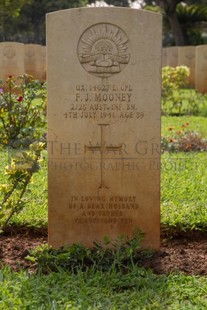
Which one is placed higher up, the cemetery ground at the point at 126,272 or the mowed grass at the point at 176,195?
Result: the mowed grass at the point at 176,195

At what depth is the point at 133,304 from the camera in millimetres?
2824

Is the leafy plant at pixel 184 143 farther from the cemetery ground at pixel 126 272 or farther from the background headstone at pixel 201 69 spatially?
the background headstone at pixel 201 69

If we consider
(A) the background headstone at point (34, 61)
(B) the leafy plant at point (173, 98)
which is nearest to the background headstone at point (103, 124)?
(B) the leafy plant at point (173, 98)

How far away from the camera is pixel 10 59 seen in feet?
43.9

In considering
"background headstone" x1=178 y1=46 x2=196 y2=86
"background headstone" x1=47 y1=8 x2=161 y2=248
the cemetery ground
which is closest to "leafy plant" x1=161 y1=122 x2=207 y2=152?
the cemetery ground

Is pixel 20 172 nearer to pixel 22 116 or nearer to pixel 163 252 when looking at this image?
pixel 163 252

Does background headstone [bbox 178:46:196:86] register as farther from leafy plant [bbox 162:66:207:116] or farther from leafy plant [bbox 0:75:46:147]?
leafy plant [bbox 0:75:46:147]

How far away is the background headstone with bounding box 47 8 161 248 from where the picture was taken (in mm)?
3475

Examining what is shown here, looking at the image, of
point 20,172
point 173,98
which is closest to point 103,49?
point 20,172

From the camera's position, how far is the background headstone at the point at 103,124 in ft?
11.4

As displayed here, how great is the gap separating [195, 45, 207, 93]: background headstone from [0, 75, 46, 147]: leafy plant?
8284 mm

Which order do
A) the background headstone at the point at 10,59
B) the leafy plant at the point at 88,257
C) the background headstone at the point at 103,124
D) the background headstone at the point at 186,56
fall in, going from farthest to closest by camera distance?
1. the background headstone at the point at 186,56
2. the background headstone at the point at 10,59
3. the background headstone at the point at 103,124
4. the leafy plant at the point at 88,257

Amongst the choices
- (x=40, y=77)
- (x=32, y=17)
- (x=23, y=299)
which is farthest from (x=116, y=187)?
(x=32, y=17)

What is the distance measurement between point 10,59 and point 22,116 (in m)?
6.69
